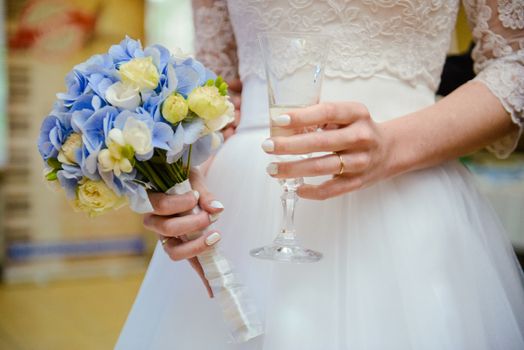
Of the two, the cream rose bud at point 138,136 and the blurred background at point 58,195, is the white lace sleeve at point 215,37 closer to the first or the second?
the cream rose bud at point 138,136

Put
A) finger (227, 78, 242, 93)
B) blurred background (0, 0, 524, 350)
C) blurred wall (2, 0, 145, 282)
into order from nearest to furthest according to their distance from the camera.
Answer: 1. finger (227, 78, 242, 93)
2. blurred background (0, 0, 524, 350)
3. blurred wall (2, 0, 145, 282)

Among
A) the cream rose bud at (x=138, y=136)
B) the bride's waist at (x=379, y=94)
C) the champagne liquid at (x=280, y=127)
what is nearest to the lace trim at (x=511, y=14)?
the bride's waist at (x=379, y=94)

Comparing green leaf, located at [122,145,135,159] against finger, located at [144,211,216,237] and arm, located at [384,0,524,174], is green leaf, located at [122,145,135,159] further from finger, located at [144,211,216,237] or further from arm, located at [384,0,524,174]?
arm, located at [384,0,524,174]

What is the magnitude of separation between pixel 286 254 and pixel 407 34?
510 millimetres

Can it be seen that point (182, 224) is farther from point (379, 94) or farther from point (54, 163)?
point (379, 94)

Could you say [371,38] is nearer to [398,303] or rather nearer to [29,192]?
[398,303]

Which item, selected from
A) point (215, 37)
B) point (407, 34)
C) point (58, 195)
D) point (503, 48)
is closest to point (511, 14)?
point (503, 48)

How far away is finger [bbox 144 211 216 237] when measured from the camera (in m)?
1.00

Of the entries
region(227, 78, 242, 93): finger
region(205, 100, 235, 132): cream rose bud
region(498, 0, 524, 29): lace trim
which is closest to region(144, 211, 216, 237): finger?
region(205, 100, 235, 132): cream rose bud

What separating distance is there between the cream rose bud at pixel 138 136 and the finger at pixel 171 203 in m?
0.11

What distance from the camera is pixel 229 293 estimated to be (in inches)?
40.7

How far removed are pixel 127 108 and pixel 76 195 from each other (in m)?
0.17

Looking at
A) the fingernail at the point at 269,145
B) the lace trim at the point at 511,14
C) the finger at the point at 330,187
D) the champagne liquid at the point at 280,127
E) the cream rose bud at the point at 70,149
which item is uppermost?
the lace trim at the point at 511,14

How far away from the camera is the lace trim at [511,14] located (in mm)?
1162
